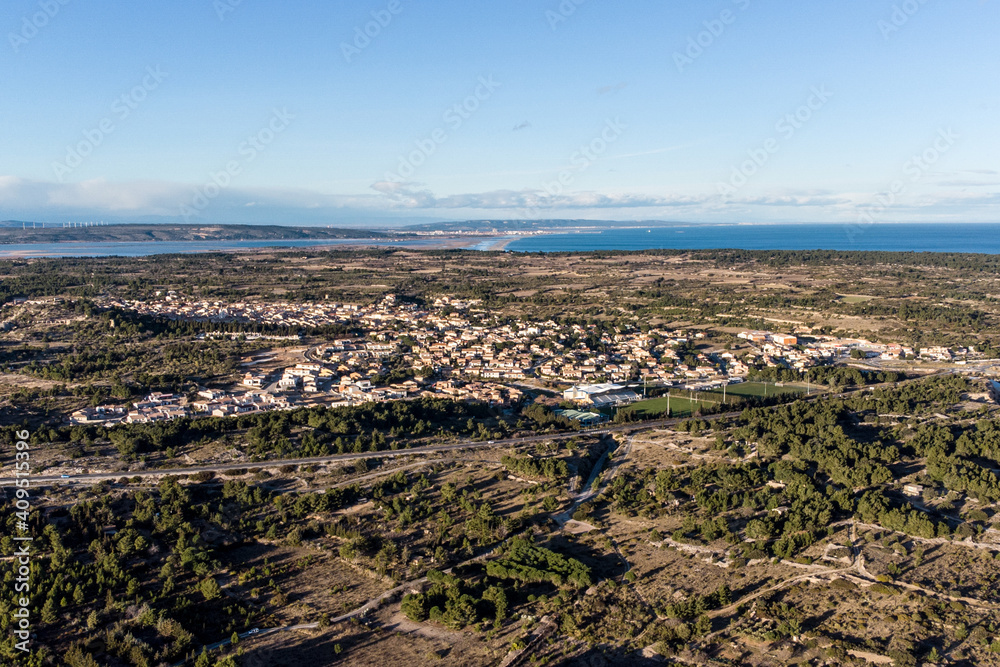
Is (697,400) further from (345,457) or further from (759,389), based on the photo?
(345,457)

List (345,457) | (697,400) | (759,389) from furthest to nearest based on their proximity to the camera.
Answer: (759,389) → (697,400) → (345,457)

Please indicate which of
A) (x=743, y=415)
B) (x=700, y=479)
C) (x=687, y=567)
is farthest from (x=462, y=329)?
(x=687, y=567)

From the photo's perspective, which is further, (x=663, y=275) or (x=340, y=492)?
(x=663, y=275)

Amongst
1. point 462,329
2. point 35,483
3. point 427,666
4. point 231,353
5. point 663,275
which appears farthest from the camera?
point 663,275

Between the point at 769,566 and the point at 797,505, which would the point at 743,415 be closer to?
the point at 797,505

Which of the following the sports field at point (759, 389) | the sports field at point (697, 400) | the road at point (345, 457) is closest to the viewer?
the road at point (345, 457)

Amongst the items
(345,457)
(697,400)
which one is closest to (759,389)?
(697,400)

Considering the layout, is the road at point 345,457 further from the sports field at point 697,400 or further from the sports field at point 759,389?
the sports field at point 759,389

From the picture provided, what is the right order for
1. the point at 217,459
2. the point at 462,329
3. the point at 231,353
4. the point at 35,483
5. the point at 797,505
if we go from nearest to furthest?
the point at 797,505, the point at 35,483, the point at 217,459, the point at 231,353, the point at 462,329

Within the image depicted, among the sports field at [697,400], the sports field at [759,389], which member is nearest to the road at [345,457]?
the sports field at [697,400]

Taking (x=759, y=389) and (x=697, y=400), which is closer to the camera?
(x=697, y=400)
